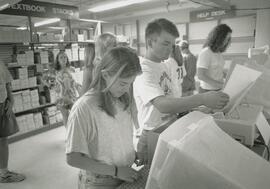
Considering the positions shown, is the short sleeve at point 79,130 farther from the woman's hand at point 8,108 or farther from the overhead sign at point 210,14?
the overhead sign at point 210,14

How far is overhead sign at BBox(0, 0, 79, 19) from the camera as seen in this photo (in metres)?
4.29

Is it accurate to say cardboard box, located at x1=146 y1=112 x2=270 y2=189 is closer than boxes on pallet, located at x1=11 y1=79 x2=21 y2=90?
Yes

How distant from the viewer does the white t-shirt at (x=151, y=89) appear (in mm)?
1422

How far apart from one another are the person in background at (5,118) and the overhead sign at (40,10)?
1.99 m

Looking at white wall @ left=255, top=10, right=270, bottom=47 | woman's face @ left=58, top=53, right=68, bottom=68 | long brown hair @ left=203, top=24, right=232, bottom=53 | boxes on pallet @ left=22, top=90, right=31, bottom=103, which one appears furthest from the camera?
white wall @ left=255, top=10, right=270, bottom=47

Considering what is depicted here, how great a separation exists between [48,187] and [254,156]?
262 cm

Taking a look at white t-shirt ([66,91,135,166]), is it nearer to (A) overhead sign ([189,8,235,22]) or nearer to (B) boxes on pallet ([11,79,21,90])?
(B) boxes on pallet ([11,79,21,90])

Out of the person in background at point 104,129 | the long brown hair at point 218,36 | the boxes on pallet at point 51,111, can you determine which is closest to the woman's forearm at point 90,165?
the person in background at point 104,129

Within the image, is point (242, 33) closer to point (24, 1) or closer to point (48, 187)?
point (24, 1)

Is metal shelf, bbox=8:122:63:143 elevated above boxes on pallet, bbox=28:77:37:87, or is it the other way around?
boxes on pallet, bbox=28:77:37:87

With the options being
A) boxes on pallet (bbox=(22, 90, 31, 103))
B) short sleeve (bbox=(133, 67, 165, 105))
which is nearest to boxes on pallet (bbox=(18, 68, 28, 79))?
boxes on pallet (bbox=(22, 90, 31, 103))

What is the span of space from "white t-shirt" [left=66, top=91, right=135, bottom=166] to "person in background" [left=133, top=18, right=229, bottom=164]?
0.18 m

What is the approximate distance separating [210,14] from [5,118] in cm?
618

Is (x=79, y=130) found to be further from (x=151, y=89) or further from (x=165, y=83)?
(x=165, y=83)
